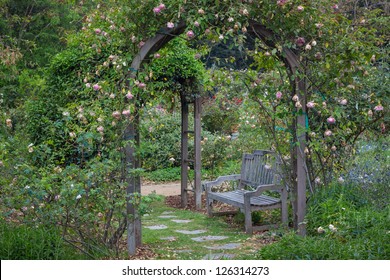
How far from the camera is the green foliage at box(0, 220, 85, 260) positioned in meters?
4.43

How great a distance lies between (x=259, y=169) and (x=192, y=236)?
1404 mm

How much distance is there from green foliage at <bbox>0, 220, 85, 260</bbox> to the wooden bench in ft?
8.19

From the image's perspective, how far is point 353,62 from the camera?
552 centimetres

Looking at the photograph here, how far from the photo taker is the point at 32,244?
4.46m

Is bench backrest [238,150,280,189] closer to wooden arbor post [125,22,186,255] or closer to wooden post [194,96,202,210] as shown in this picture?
wooden post [194,96,202,210]

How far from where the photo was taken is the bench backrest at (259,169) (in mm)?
6885

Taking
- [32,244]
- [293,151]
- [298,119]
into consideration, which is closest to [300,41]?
[298,119]

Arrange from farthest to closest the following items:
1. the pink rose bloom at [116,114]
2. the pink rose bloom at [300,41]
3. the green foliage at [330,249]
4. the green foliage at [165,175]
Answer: the green foliage at [165,175]
the pink rose bloom at [300,41]
the pink rose bloom at [116,114]
the green foliage at [330,249]

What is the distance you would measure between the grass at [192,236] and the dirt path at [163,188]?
2.04 meters

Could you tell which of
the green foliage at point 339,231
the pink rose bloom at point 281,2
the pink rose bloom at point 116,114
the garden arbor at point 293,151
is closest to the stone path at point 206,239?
the garden arbor at point 293,151

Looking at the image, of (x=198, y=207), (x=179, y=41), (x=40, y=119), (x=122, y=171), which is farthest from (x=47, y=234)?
(x=198, y=207)

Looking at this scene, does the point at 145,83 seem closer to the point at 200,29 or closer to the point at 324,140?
the point at 200,29

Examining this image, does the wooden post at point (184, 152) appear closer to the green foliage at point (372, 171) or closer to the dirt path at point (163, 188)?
the dirt path at point (163, 188)

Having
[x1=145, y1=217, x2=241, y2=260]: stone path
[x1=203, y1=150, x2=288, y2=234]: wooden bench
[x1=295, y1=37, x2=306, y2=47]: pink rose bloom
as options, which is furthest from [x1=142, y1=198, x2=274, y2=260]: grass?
[x1=295, y1=37, x2=306, y2=47]: pink rose bloom
